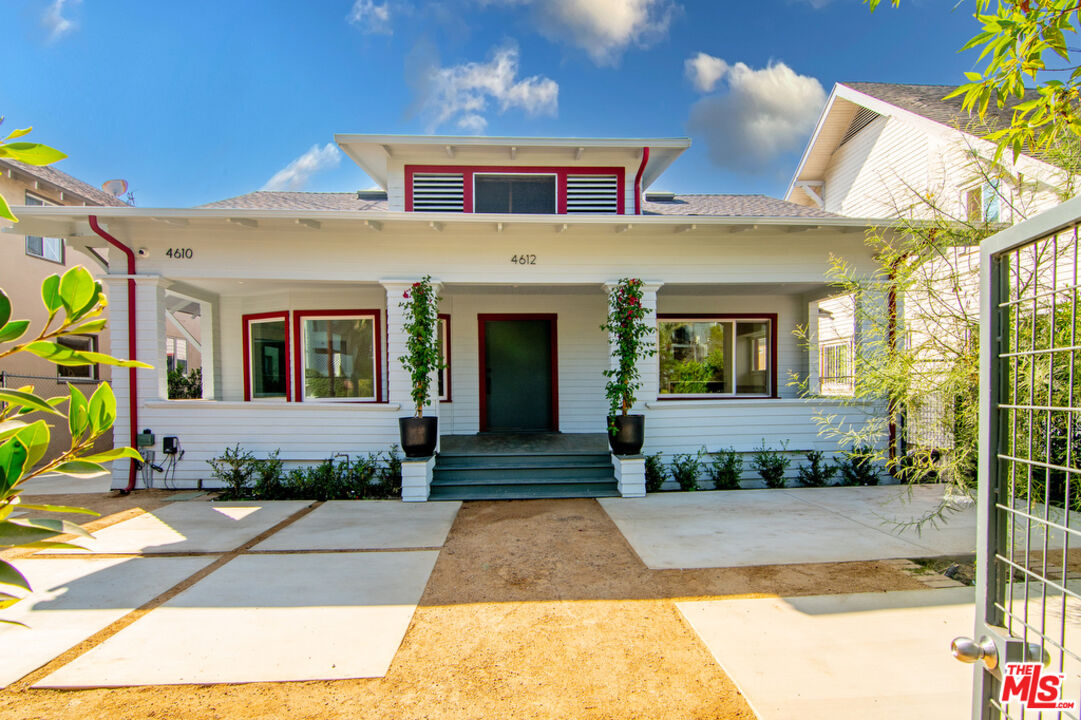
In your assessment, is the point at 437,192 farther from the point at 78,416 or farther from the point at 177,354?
the point at 177,354

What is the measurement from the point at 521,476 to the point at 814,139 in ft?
38.2

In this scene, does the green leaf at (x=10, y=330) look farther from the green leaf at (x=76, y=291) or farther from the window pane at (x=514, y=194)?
the window pane at (x=514, y=194)

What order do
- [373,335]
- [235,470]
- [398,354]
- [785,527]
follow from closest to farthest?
[785,527], [235,470], [398,354], [373,335]

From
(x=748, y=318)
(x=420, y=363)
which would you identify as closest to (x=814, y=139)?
(x=748, y=318)

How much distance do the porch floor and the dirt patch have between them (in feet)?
8.58

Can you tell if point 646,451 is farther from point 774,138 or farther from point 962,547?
point 774,138

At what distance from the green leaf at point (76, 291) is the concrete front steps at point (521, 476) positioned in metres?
5.48

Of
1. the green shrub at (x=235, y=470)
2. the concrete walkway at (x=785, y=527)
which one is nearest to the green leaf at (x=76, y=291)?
the concrete walkway at (x=785, y=527)

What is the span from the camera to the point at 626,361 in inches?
250

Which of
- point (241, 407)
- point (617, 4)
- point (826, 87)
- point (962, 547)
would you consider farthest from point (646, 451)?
point (826, 87)

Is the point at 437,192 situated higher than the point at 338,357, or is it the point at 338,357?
the point at 437,192

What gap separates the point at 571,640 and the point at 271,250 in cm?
587

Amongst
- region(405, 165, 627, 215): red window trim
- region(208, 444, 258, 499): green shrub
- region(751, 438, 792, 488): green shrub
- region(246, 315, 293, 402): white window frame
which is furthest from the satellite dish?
region(751, 438, 792, 488): green shrub

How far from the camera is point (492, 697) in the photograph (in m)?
2.47
